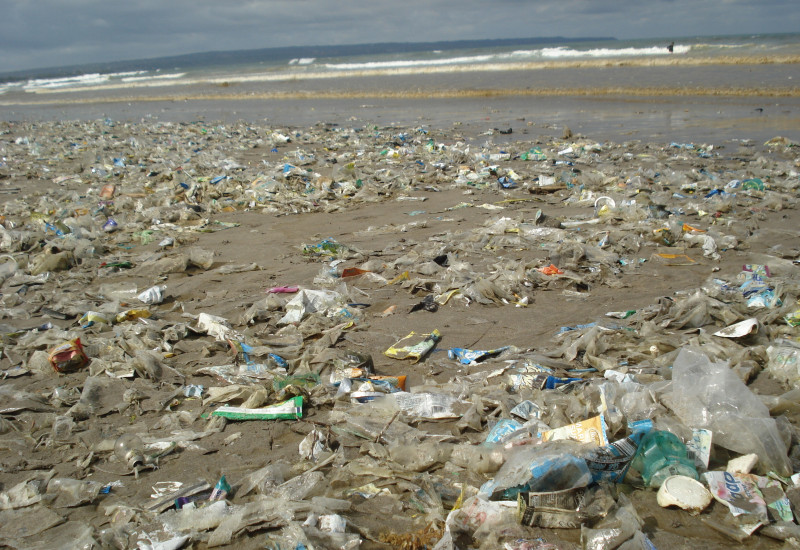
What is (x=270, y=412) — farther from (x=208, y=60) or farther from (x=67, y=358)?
(x=208, y=60)

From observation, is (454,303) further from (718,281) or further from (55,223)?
(55,223)

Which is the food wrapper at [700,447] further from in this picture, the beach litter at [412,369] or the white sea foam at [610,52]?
the white sea foam at [610,52]

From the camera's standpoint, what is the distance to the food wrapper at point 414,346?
11.8ft

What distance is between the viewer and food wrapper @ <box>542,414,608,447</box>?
7.73 ft

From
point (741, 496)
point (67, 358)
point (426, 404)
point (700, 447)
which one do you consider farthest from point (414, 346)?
point (67, 358)

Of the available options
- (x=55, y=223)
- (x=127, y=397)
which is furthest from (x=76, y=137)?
(x=127, y=397)

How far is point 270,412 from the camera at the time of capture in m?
2.94

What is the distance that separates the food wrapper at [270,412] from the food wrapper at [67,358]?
1.22 metres

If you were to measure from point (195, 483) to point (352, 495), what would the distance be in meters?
0.72

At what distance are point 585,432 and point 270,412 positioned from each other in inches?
63.1

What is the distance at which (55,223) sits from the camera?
6727 millimetres

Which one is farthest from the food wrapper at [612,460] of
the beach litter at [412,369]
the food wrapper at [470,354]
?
the food wrapper at [470,354]

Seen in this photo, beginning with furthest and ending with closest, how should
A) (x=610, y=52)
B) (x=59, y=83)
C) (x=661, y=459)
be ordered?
(x=59, y=83) < (x=610, y=52) < (x=661, y=459)

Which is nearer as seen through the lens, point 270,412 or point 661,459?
point 661,459
